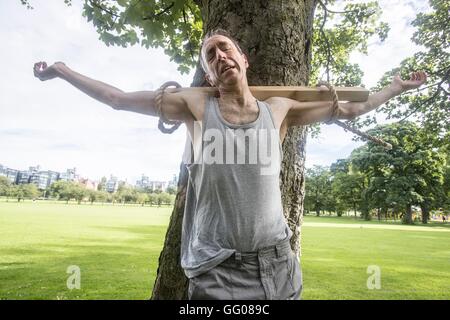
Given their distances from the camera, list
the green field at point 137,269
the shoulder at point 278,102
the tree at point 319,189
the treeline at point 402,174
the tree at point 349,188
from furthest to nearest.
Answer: the tree at point 319,189 → the tree at point 349,188 → the treeline at point 402,174 → the green field at point 137,269 → the shoulder at point 278,102

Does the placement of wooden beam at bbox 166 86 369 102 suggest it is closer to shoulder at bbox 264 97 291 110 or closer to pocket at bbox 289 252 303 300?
shoulder at bbox 264 97 291 110

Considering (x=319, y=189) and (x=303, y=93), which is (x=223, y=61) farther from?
(x=319, y=189)

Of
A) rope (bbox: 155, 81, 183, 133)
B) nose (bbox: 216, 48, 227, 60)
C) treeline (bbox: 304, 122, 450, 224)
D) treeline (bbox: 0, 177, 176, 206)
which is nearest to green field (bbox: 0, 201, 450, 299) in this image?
rope (bbox: 155, 81, 183, 133)

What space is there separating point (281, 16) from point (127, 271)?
970 cm

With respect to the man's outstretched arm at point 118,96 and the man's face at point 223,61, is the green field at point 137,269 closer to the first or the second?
the man's outstretched arm at point 118,96

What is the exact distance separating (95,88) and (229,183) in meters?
1.01

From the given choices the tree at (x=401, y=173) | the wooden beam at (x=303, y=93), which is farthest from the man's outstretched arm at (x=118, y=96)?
the tree at (x=401, y=173)

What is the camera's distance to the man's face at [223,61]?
79.0 inches

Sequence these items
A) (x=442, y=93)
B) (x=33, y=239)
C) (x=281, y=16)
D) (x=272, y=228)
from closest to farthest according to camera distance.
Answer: (x=272, y=228) < (x=281, y=16) < (x=442, y=93) < (x=33, y=239)

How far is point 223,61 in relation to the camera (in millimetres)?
2039

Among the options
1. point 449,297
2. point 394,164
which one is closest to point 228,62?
point 449,297

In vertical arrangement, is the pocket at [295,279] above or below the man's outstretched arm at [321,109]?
below

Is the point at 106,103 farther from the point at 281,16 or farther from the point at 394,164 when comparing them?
the point at 394,164
